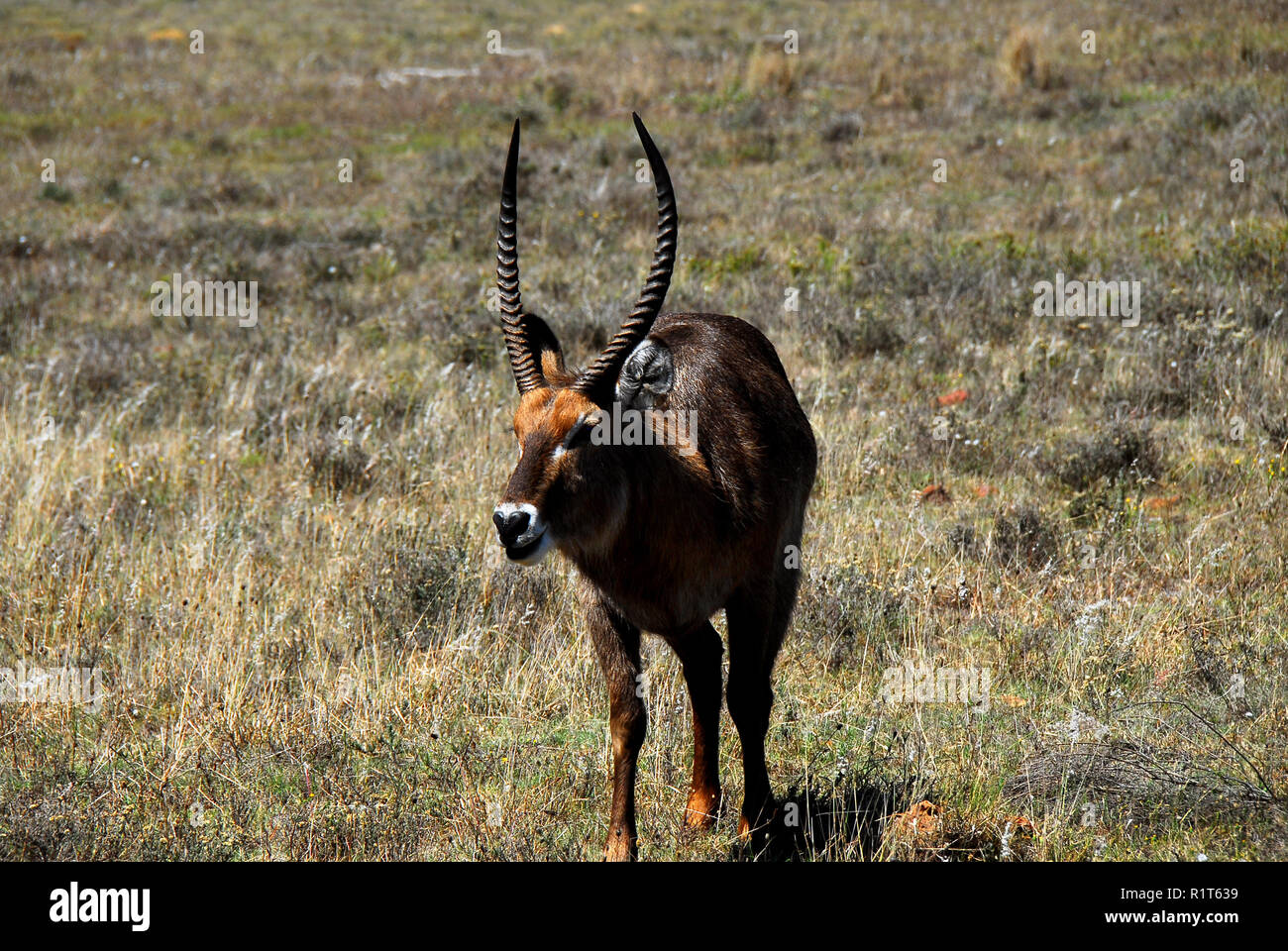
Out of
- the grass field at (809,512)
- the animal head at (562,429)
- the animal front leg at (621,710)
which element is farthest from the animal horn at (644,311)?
the grass field at (809,512)

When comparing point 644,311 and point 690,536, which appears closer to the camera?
point 644,311

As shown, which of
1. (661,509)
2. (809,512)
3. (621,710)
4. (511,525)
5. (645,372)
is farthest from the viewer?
(809,512)

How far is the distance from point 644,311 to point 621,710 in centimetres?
146

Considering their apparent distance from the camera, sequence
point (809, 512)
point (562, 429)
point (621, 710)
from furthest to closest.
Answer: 1. point (809, 512)
2. point (621, 710)
3. point (562, 429)

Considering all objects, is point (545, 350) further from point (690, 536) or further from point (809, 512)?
point (809, 512)

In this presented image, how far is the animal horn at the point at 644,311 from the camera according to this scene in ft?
13.2

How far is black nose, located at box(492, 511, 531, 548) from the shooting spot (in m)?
3.60

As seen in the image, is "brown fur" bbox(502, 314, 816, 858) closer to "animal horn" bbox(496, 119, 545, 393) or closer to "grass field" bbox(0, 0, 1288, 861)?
"animal horn" bbox(496, 119, 545, 393)

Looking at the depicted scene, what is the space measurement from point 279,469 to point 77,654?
8.49ft

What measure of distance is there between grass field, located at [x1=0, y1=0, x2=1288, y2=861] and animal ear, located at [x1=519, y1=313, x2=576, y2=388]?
5.26ft

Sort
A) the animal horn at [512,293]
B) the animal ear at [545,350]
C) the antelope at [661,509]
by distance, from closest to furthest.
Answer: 1. the antelope at [661,509]
2. the animal horn at [512,293]
3. the animal ear at [545,350]

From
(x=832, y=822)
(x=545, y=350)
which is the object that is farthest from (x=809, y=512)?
(x=545, y=350)

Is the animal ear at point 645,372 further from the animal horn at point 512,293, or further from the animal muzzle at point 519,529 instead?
the animal muzzle at point 519,529

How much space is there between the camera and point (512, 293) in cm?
444
